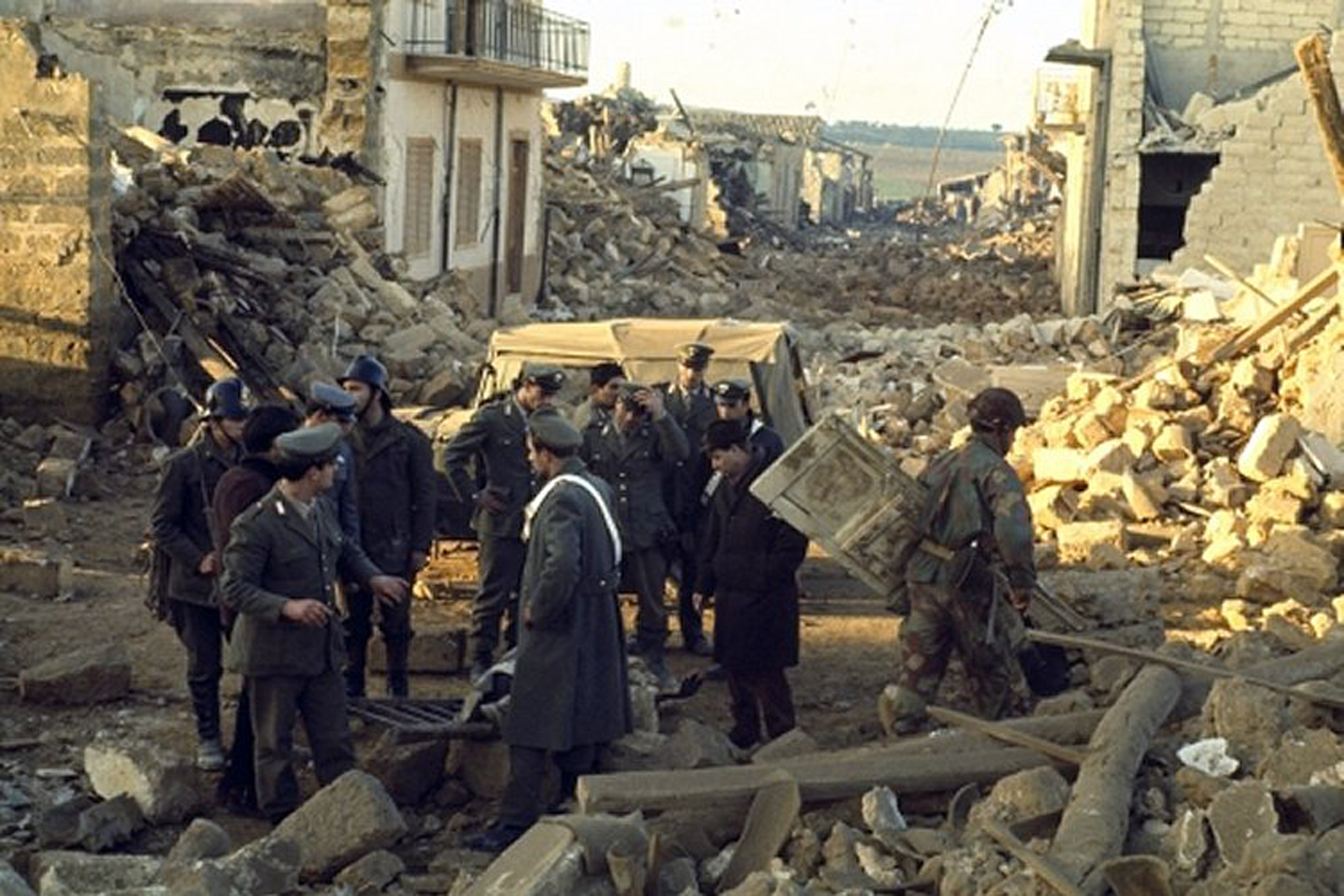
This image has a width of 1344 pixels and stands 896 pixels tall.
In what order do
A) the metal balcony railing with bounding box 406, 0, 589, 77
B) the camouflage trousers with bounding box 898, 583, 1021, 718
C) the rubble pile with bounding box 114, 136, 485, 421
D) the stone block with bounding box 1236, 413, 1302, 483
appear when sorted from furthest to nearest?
the metal balcony railing with bounding box 406, 0, 589, 77
the rubble pile with bounding box 114, 136, 485, 421
the stone block with bounding box 1236, 413, 1302, 483
the camouflage trousers with bounding box 898, 583, 1021, 718

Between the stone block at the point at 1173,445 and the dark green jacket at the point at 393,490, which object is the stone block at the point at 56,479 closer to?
the dark green jacket at the point at 393,490

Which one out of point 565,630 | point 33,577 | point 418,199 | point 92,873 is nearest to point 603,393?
point 565,630

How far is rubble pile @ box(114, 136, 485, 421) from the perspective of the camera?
17.7 meters

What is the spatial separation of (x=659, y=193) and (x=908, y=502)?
35682mm

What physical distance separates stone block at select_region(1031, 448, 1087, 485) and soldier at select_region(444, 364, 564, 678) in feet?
18.6

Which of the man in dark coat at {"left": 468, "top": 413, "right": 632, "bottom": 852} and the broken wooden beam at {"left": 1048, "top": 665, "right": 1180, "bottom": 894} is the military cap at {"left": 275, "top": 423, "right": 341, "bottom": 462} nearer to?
the man in dark coat at {"left": 468, "top": 413, "right": 632, "bottom": 852}

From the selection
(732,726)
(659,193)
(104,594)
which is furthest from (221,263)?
(659,193)

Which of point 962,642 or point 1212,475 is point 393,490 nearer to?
point 962,642

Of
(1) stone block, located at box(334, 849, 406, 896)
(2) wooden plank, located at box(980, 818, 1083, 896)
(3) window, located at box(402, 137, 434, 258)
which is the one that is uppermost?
(3) window, located at box(402, 137, 434, 258)

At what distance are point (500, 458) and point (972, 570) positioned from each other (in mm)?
2830

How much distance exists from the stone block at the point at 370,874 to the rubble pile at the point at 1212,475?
5.27 meters

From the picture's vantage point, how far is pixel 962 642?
8.96 m

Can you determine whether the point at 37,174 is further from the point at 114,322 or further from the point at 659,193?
the point at 659,193

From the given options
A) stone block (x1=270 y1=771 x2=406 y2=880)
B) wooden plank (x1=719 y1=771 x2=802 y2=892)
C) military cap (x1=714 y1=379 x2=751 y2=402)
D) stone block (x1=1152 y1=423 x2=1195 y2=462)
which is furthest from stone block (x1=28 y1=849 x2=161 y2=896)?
stone block (x1=1152 y1=423 x2=1195 y2=462)
